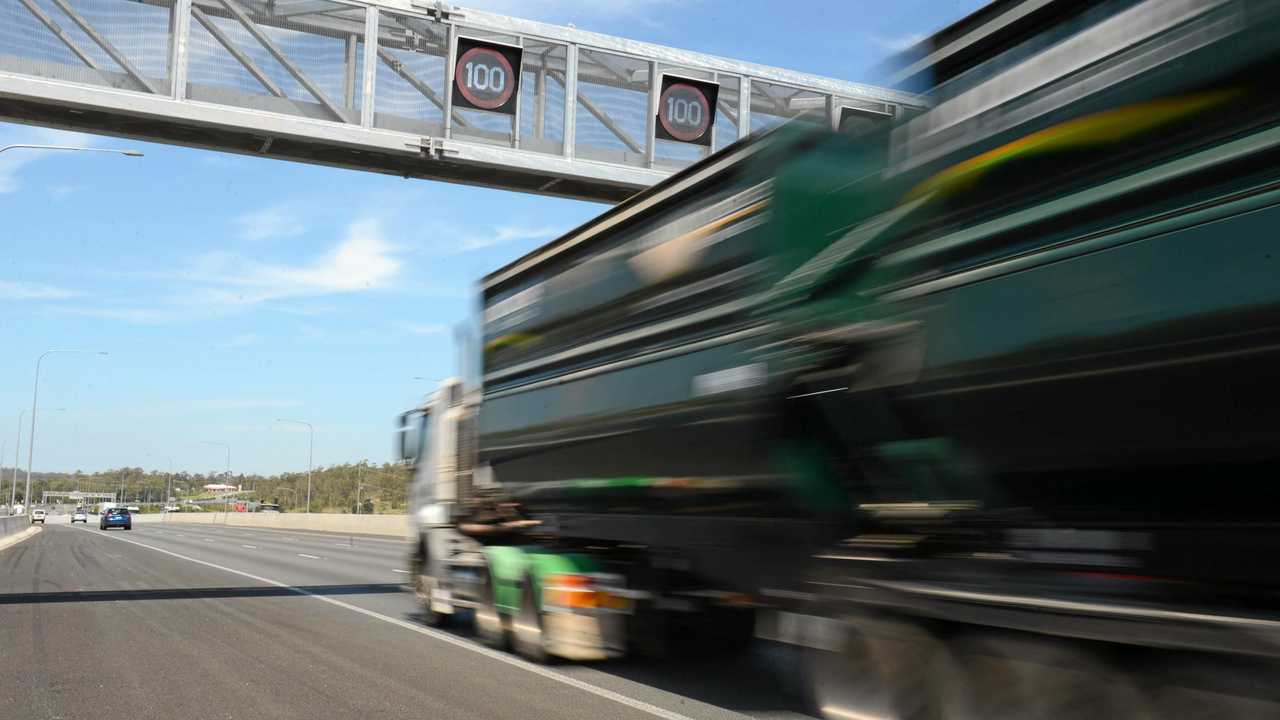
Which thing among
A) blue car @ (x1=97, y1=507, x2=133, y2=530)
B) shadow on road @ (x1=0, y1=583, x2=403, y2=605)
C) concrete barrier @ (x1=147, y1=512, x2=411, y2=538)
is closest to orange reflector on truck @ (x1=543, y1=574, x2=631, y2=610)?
shadow on road @ (x1=0, y1=583, x2=403, y2=605)

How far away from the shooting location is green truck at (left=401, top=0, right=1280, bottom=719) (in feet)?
13.0

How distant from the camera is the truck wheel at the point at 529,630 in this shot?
10.5m

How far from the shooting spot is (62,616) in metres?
15.6

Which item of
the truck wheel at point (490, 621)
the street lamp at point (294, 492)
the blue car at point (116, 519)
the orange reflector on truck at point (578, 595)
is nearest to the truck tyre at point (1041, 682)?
the orange reflector on truck at point (578, 595)

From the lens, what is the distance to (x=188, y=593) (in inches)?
762

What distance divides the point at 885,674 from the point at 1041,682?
3.49 feet

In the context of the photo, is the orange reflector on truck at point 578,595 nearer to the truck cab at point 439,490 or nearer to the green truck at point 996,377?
the green truck at point 996,377

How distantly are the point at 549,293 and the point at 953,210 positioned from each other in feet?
19.3

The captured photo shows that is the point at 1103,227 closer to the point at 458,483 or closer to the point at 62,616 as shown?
the point at 458,483

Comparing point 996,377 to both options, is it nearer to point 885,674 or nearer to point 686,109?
point 885,674

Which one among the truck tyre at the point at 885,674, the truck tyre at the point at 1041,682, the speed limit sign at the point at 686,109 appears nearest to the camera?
the truck tyre at the point at 1041,682

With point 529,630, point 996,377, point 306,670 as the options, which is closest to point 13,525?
point 306,670

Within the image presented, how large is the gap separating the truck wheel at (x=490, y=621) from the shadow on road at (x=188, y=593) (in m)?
7.63

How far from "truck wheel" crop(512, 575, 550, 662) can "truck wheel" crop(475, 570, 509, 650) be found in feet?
1.57
